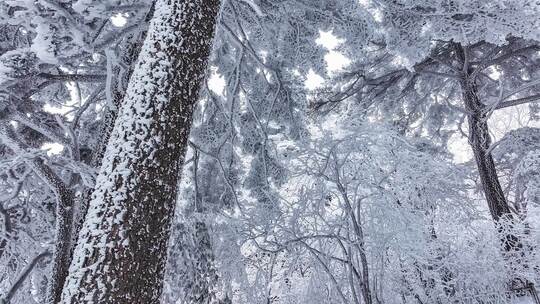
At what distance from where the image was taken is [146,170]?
7.22 feet

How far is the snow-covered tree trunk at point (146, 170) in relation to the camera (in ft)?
6.35

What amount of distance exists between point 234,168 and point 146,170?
515 cm

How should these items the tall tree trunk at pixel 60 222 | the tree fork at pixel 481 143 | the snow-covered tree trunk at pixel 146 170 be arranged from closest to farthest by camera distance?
the snow-covered tree trunk at pixel 146 170
the tall tree trunk at pixel 60 222
the tree fork at pixel 481 143

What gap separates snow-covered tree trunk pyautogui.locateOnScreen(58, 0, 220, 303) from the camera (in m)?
1.94

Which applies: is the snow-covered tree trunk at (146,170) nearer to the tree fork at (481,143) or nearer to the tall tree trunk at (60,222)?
the tall tree trunk at (60,222)

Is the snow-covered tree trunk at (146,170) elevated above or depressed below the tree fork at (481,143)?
below

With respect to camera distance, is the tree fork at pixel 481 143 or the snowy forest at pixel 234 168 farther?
the tree fork at pixel 481 143

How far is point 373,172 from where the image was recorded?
589 centimetres

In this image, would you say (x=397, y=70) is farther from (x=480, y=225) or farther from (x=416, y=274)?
(x=416, y=274)

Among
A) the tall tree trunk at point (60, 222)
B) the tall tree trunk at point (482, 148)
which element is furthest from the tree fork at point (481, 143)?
the tall tree trunk at point (60, 222)

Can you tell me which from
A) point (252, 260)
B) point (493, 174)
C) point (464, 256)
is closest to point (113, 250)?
point (252, 260)

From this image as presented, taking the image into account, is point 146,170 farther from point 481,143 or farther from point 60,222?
point 481,143

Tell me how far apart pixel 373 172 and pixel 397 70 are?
4.80 m

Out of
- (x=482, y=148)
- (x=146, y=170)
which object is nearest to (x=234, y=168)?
(x=146, y=170)
